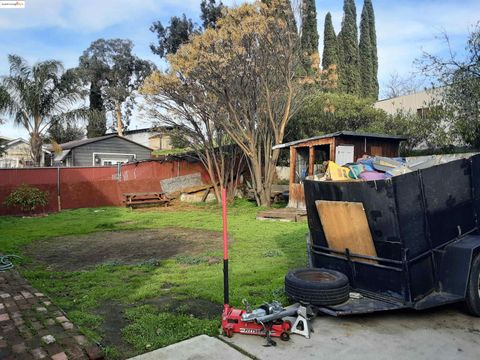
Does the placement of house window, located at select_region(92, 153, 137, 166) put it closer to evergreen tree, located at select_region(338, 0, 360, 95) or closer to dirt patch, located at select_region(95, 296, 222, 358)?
evergreen tree, located at select_region(338, 0, 360, 95)

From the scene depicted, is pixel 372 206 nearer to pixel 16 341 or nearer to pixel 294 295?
pixel 294 295

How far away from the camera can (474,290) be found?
434cm

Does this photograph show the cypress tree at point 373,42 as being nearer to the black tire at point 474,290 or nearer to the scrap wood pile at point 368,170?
the scrap wood pile at point 368,170

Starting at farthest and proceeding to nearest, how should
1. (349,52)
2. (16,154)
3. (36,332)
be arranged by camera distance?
(16,154)
(349,52)
(36,332)

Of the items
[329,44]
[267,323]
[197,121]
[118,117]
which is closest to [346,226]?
[267,323]

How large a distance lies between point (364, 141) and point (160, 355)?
489 inches

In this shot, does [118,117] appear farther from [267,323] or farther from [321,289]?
[267,323]

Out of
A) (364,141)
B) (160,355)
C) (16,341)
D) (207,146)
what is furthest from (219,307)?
(207,146)

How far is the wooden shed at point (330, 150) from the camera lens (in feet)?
45.7

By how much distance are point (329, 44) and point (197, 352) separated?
3350 cm

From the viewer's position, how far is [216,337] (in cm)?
396

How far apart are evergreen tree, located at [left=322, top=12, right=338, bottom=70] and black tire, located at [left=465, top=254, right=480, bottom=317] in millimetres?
30580

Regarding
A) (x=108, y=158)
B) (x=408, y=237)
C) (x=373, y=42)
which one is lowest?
(x=408, y=237)

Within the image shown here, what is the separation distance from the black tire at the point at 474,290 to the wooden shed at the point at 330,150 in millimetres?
9495
